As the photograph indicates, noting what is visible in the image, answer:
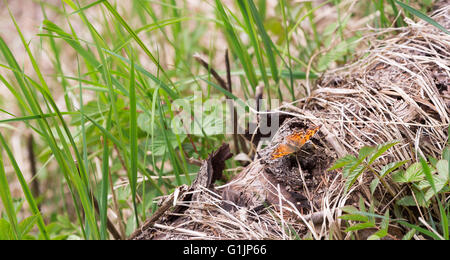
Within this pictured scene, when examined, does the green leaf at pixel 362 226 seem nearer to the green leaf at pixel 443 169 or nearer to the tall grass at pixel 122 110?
the green leaf at pixel 443 169

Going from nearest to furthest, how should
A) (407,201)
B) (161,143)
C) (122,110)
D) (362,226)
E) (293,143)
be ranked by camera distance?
(362,226) → (407,201) → (293,143) → (161,143) → (122,110)

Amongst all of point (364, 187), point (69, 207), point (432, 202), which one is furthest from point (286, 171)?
point (69, 207)

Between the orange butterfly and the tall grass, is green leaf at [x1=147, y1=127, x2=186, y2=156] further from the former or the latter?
the orange butterfly

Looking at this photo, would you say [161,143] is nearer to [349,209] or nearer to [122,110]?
[122,110]

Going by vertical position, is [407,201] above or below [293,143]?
below

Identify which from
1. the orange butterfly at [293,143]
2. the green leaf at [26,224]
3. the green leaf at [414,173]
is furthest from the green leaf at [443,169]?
the green leaf at [26,224]

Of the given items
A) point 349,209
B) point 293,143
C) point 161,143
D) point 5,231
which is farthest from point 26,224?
point 349,209

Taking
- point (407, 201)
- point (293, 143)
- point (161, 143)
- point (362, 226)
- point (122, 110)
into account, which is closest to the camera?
point (362, 226)

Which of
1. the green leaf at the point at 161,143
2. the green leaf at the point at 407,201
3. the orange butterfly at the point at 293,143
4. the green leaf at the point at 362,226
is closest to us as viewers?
the green leaf at the point at 362,226
